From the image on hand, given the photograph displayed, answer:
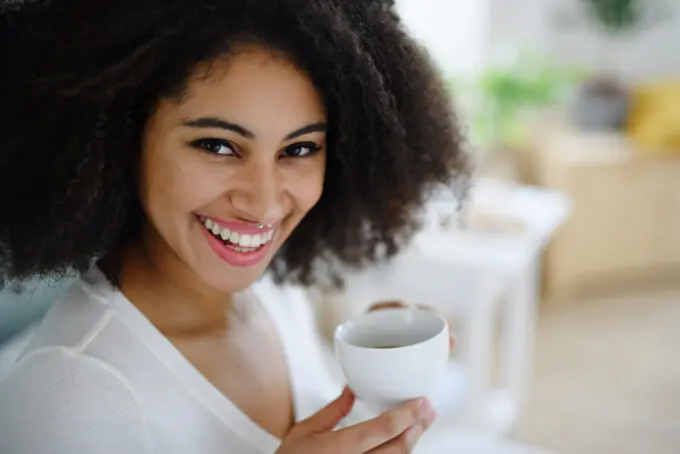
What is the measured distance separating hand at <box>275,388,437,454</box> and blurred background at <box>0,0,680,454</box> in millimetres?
535

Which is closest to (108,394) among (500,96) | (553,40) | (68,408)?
(68,408)

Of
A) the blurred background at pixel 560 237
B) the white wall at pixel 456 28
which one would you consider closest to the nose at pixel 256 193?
the blurred background at pixel 560 237

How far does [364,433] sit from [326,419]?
55mm

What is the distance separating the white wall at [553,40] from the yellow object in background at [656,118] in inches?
11.0

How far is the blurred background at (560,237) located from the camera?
1.85 meters

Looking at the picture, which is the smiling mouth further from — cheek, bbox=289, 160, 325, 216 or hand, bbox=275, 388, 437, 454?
hand, bbox=275, 388, 437, 454

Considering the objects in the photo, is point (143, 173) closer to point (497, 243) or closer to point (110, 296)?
point (110, 296)

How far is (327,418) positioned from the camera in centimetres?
75

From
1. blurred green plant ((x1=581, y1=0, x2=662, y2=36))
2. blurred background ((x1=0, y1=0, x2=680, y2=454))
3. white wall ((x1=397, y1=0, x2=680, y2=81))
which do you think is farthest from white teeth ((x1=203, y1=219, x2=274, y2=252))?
blurred green plant ((x1=581, y1=0, x2=662, y2=36))

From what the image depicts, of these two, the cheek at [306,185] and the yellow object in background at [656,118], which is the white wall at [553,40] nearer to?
the yellow object in background at [656,118]

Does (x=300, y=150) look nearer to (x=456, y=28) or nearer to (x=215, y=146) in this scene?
(x=215, y=146)

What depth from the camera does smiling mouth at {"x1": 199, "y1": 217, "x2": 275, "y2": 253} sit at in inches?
30.8

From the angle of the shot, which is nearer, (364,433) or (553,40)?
(364,433)

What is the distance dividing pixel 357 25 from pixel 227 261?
0.94 ft
